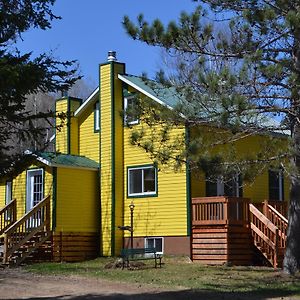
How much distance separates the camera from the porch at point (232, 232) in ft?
65.5

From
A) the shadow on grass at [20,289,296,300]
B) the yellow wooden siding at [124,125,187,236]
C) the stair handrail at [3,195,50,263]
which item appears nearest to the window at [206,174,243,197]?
the yellow wooden siding at [124,125,187,236]

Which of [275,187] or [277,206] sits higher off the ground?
[275,187]

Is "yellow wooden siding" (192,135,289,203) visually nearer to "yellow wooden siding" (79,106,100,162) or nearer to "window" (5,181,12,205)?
"yellow wooden siding" (79,106,100,162)

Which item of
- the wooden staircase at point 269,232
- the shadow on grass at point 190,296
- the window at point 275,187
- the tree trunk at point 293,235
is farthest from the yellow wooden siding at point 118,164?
the shadow on grass at point 190,296

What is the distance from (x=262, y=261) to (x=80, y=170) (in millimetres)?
7490

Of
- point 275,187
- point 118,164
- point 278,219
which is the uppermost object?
point 118,164

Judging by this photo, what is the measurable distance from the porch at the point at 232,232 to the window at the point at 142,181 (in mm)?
2191

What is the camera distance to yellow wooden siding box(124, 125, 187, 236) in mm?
21422

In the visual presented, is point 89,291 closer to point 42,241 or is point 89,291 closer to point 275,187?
point 42,241

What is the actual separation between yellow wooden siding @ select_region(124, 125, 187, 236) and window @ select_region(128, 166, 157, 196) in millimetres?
194

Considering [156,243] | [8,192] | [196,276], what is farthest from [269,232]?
[8,192]

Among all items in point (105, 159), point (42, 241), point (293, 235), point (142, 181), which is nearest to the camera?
point (293, 235)

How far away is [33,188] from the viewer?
944 inches

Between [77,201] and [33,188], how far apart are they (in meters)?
1.91
